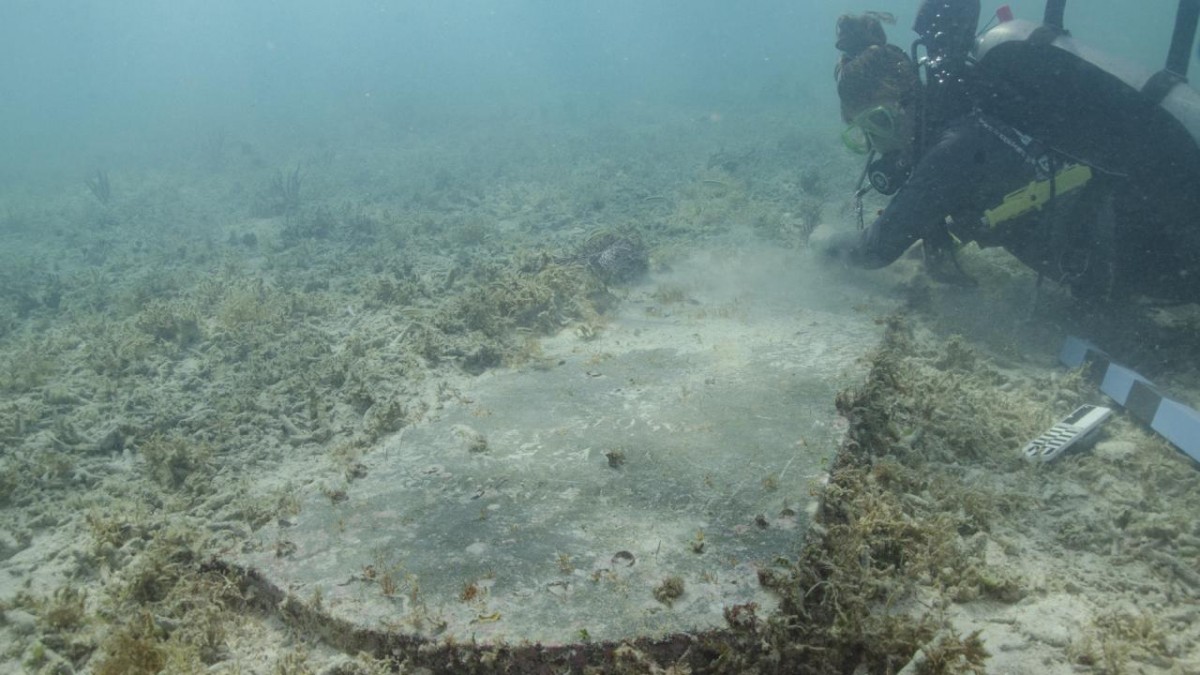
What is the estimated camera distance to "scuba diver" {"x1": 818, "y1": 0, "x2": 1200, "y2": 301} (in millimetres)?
4906

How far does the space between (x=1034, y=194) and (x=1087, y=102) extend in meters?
0.77

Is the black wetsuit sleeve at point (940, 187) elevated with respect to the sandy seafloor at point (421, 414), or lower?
elevated

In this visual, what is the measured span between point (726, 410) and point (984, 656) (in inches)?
80.9

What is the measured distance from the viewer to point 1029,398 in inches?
187

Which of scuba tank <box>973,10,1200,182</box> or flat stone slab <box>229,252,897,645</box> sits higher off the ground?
scuba tank <box>973,10,1200,182</box>

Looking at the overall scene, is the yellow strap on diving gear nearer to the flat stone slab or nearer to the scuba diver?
the scuba diver

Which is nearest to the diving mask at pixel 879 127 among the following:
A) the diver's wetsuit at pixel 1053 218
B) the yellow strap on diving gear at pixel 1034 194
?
the diver's wetsuit at pixel 1053 218

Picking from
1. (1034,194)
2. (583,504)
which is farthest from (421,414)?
(1034,194)

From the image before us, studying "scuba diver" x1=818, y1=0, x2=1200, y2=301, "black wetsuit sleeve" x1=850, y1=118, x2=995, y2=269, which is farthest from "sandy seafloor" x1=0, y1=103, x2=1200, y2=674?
"black wetsuit sleeve" x1=850, y1=118, x2=995, y2=269

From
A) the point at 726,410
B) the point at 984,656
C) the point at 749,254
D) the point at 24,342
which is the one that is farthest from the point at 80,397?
the point at 749,254

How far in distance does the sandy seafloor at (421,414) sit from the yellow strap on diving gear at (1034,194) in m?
1.04

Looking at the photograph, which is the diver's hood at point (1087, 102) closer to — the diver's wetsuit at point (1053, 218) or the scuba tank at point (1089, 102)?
the scuba tank at point (1089, 102)

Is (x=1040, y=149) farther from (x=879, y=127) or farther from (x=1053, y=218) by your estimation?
(x=879, y=127)

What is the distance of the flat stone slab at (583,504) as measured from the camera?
9.03ft
